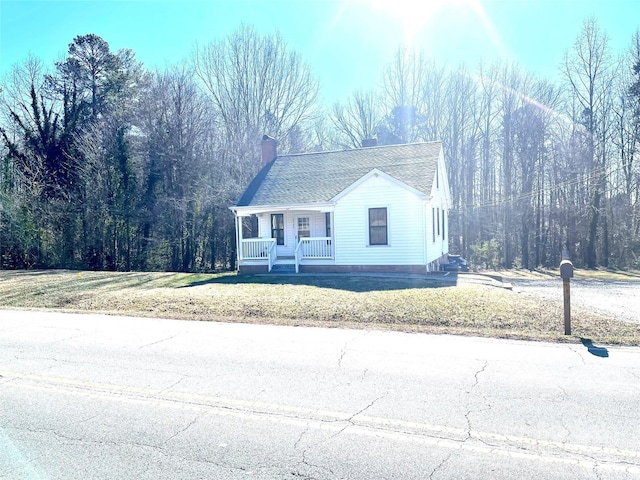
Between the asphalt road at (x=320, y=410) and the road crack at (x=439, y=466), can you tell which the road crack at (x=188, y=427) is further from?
the road crack at (x=439, y=466)

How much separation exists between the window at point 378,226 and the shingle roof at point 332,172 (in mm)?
1693

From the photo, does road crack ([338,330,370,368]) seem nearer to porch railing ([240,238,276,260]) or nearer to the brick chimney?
porch railing ([240,238,276,260])

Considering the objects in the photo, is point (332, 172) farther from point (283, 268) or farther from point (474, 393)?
point (474, 393)

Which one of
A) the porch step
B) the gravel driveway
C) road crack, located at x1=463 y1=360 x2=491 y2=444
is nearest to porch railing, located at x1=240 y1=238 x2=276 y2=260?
the porch step

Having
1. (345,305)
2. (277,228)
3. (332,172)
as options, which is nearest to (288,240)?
(277,228)

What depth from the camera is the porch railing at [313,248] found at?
19953 mm

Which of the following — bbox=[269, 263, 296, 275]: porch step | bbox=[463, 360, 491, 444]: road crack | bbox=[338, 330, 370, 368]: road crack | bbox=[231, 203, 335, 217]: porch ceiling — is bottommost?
bbox=[463, 360, 491, 444]: road crack

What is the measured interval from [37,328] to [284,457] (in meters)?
7.94

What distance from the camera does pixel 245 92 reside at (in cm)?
3616

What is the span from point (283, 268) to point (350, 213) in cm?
393

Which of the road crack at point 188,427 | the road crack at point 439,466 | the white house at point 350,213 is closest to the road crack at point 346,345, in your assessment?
the road crack at point 188,427

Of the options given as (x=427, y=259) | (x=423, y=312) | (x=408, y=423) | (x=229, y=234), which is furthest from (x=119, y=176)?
(x=408, y=423)

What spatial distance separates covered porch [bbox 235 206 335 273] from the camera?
2006 centimetres

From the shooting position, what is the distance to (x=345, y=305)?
437 inches
